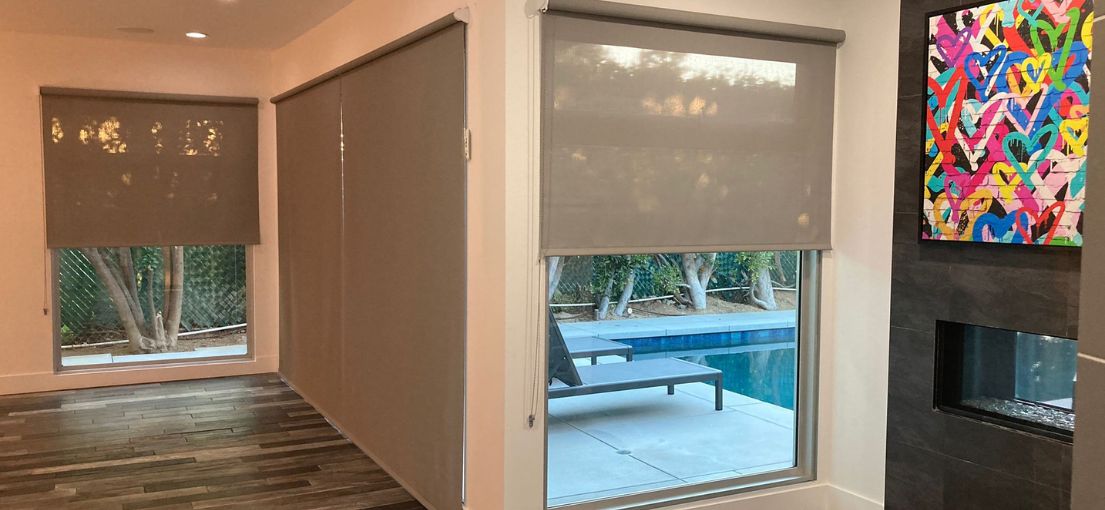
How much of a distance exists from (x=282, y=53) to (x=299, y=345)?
7.07ft

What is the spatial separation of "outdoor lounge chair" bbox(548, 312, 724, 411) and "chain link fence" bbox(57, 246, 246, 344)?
4.18m

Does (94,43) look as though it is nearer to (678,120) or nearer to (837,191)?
(678,120)

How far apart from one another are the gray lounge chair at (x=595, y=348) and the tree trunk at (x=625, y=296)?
13cm

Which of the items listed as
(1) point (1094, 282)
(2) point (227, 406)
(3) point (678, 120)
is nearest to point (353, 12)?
(3) point (678, 120)

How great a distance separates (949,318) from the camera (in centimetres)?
343

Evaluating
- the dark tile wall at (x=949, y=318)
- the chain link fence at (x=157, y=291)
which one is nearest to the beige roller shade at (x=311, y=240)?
the chain link fence at (x=157, y=291)

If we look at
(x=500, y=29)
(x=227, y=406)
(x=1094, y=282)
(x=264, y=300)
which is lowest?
(x=227, y=406)

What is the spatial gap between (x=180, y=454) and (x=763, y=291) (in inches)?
126

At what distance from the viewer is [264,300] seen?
691 centimetres

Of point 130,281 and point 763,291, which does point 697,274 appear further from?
point 130,281

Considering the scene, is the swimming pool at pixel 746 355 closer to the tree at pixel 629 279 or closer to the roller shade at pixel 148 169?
the tree at pixel 629 279

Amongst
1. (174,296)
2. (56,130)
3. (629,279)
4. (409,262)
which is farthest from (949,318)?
(56,130)

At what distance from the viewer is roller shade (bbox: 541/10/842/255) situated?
11.1 ft

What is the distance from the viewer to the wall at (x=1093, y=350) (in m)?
1.00
